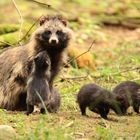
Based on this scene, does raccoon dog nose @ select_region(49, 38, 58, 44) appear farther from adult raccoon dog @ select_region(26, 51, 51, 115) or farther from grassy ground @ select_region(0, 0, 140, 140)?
grassy ground @ select_region(0, 0, 140, 140)

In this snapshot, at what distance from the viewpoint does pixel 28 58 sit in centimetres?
924

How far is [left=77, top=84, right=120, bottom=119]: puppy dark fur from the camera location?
29.2ft

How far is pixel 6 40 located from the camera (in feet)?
41.0

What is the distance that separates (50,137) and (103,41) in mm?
10767

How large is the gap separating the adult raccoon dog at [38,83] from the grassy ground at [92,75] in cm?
18

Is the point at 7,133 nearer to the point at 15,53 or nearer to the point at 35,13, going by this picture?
the point at 15,53

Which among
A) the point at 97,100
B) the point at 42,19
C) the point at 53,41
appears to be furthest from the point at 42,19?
the point at 97,100

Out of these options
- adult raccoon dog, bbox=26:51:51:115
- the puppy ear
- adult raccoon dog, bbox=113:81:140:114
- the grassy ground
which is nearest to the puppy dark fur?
the grassy ground

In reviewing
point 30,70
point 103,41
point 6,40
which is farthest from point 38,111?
point 103,41

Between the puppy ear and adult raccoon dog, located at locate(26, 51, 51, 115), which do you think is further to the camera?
the puppy ear

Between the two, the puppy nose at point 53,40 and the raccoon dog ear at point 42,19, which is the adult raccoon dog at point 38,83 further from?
the raccoon dog ear at point 42,19

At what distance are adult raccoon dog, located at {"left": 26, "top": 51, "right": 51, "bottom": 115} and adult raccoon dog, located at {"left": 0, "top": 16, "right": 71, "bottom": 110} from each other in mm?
247

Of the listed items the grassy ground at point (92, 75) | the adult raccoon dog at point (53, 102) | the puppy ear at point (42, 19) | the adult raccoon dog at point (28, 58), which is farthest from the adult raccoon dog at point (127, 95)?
the puppy ear at point (42, 19)

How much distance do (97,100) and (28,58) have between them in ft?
3.82
